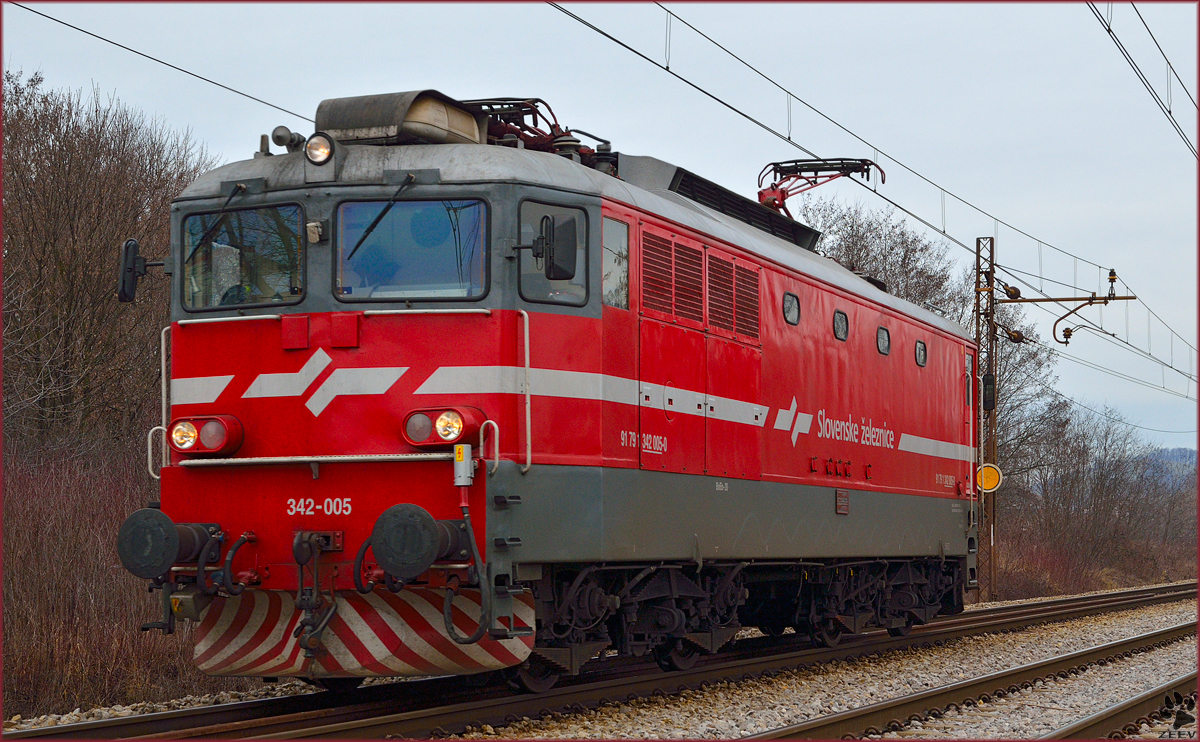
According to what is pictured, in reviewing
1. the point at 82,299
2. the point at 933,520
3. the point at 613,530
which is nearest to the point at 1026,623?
the point at 933,520

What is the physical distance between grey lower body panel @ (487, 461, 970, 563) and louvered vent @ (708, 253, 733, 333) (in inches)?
52.5

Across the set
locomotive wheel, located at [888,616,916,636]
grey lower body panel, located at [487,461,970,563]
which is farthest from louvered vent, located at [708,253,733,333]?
locomotive wheel, located at [888,616,916,636]

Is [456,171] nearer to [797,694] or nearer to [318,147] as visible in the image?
[318,147]

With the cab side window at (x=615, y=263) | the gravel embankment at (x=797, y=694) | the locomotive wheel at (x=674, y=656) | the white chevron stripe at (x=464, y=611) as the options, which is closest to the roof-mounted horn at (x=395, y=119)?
the cab side window at (x=615, y=263)

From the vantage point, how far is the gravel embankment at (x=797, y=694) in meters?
8.52

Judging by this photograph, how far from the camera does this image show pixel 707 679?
1077 cm

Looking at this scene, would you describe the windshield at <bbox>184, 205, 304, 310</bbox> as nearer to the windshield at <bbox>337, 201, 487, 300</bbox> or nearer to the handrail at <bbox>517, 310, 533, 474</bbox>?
the windshield at <bbox>337, 201, 487, 300</bbox>

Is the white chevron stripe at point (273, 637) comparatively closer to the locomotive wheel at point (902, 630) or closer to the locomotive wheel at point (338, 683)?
the locomotive wheel at point (338, 683)

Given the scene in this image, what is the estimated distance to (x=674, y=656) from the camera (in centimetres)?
1084

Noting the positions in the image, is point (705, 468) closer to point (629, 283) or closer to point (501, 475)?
point (629, 283)

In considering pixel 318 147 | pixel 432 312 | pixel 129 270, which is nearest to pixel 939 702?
pixel 432 312

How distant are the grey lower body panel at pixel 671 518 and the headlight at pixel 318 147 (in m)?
2.52

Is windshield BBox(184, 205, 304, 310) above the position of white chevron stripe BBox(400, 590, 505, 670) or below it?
above

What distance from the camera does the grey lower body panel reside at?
325 inches
